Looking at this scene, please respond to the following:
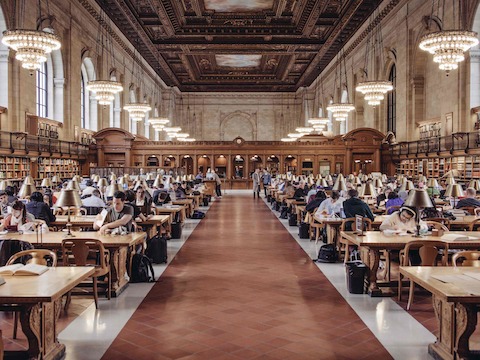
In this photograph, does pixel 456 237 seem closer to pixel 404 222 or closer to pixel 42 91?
pixel 404 222

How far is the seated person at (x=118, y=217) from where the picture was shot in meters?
7.11

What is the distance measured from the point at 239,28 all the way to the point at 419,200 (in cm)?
2206

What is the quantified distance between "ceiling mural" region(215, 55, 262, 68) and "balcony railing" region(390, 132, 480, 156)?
14442 millimetres

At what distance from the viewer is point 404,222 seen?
24.1ft

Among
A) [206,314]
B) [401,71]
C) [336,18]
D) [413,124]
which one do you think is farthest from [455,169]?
[206,314]

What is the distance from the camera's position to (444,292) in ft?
13.0

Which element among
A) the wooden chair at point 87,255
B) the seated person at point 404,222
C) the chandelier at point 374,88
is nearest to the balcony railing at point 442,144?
the chandelier at point 374,88

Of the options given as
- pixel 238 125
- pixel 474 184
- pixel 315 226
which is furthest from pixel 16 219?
pixel 238 125

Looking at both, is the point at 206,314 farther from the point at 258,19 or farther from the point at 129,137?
the point at 129,137

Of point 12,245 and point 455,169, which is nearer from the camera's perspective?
point 12,245

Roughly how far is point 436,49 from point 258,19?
13619 millimetres

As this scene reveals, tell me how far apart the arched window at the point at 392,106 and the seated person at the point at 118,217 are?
20.4 metres

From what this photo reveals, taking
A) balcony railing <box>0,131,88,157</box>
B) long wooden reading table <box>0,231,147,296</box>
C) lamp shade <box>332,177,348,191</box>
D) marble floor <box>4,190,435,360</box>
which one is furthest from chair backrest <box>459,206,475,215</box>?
balcony railing <box>0,131,88,157</box>

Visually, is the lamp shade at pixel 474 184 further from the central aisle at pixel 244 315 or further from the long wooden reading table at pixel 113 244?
the long wooden reading table at pixel 113 244
